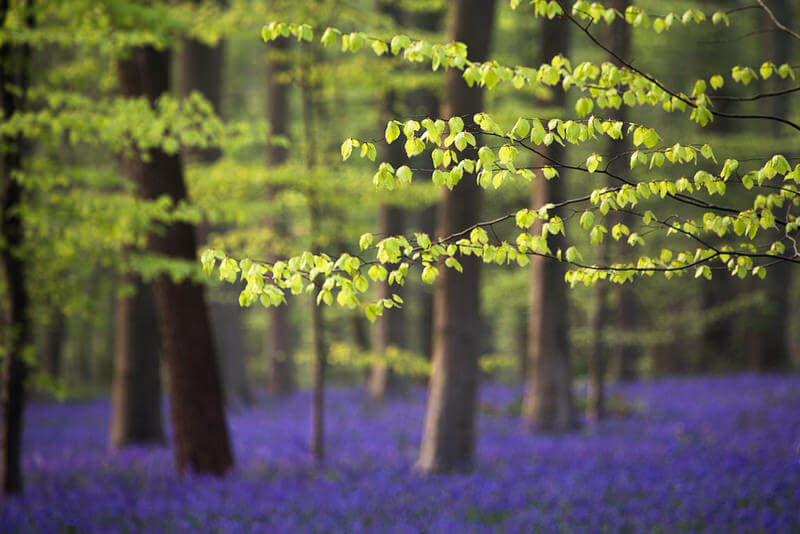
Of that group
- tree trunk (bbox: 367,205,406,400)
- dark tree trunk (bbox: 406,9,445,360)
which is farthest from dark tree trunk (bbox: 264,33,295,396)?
Answer: dark tree trunk (bbox: 406,9,445,360)

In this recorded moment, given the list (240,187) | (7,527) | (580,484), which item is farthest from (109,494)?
(580,484)

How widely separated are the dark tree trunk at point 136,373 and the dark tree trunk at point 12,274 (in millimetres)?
3494

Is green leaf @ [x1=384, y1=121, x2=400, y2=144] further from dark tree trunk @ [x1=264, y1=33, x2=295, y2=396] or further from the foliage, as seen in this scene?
dark tree trunk @ [x1=264, y1=33, x2=295, y2=396]

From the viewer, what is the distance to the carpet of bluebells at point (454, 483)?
21.3 ft

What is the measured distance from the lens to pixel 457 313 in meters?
8.66

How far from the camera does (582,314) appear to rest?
30953 millimetres

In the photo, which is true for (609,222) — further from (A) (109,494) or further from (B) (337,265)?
(B) (337,265)

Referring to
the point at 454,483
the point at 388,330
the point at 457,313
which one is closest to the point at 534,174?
the point at 457,313

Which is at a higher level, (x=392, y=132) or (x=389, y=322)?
(x=392, y=132)

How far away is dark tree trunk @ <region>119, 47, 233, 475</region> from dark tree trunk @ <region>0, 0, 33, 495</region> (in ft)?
4.54

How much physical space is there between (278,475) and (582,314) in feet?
80.2

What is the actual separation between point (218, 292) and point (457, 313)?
8.48 m

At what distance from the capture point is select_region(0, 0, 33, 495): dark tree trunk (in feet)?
23.5

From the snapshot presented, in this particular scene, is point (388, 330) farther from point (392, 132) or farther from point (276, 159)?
point (392, 132)
